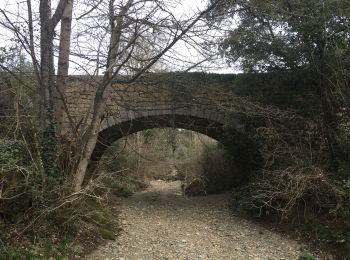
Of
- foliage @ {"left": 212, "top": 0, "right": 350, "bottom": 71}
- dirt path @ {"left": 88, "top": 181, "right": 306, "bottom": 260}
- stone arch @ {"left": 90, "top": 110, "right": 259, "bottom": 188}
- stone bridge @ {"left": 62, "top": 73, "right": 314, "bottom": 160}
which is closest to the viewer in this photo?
dirt path @ {"left": 88, "top": 181, "right": 306, "bottom": 260}

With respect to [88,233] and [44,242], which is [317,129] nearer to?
[88,233]

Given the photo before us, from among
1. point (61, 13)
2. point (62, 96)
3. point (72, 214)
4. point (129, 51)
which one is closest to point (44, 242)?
point (72, 214)

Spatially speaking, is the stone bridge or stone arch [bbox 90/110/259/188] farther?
stone arch [bbox 90/110/259/188]

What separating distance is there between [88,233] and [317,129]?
5.52m

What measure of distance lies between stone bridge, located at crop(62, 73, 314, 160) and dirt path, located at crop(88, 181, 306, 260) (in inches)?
88.2

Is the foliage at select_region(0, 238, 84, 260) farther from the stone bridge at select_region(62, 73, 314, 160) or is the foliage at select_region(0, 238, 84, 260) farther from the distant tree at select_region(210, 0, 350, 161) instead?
the distant tree at select_region(210, 0, 350, 161)

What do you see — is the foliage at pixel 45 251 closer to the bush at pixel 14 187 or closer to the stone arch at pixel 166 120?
the bush at pixel 14 187

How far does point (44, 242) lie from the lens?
604 cm

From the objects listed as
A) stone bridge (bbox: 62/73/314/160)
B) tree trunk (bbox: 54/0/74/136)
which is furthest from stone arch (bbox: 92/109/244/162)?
tree trunk (bbox: 54/0/74/136)

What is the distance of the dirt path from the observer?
7.05 m

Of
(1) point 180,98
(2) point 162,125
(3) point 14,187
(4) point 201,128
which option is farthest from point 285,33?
(3) point 14,187

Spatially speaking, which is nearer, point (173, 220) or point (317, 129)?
point (317, 129)

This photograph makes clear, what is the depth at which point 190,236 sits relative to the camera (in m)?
8.26

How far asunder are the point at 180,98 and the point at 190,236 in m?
4.24
